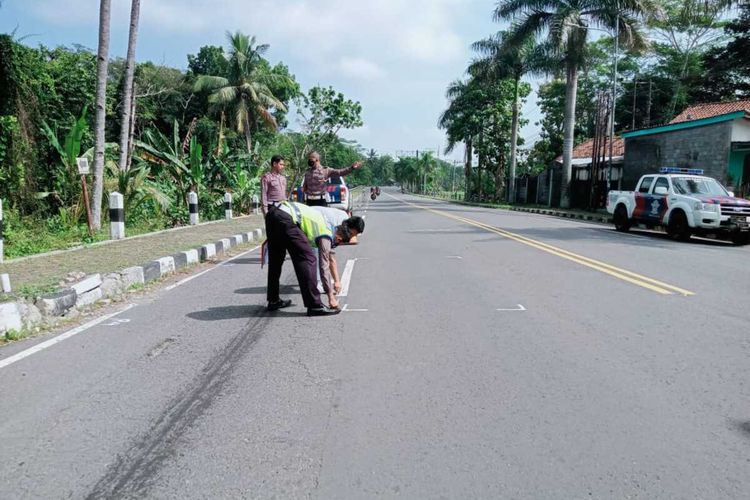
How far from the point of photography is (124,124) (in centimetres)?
1476

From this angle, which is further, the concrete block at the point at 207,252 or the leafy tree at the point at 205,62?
the leafy tree at the point at 205,62

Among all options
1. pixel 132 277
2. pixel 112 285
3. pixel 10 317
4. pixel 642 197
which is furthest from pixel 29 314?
pixel 642 197

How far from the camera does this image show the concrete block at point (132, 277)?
8031 millimetres

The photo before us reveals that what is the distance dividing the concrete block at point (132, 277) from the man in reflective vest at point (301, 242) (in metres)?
2.69

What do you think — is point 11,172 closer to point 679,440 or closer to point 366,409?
point 366,409

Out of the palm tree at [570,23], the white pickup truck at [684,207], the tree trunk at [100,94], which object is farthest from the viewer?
the palm tree at [570,23]

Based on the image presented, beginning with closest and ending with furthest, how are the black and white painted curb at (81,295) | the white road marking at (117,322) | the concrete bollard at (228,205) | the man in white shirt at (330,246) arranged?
the black and white painted curb at (81,295) → the white road marking at (117,322) → the man in white shirt at (330,246) → the concrete bollard at (228,205)

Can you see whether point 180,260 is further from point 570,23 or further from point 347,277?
point 570,23

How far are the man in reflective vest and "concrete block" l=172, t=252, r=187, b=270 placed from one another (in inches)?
160

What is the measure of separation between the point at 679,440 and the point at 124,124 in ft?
48.2

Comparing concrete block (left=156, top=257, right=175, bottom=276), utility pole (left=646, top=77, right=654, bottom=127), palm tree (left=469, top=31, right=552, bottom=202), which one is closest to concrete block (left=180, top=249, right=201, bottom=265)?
concrete block (left=156, top=257, right=175, bottom=276)

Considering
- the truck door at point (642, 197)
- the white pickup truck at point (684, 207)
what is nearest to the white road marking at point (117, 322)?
the white pickup truck at point (684, 207)

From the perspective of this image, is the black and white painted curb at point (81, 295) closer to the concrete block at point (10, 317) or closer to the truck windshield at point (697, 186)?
the concrete block at point (10, 317)

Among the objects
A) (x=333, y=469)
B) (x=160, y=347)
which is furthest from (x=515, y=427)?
(x=160, y=347)
